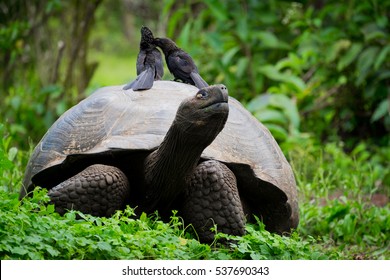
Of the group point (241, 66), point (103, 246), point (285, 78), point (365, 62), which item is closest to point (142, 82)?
point (103, 246)

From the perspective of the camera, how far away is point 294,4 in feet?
32.6

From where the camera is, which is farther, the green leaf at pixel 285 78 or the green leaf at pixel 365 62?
→ the green leaf at pixel 365 62

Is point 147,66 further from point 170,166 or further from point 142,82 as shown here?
point 170,166

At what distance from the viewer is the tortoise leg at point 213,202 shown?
4031 mm

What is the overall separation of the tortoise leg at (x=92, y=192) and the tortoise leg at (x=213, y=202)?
1.21 feet

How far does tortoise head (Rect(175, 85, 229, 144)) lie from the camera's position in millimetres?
3662

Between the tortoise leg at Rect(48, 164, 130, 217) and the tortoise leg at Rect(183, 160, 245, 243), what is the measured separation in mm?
369

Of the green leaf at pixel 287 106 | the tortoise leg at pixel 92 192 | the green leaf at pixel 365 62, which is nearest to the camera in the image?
the tortoise leg at pixel 92 192

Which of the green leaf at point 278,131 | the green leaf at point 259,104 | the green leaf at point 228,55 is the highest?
the green leaf at point 228,55

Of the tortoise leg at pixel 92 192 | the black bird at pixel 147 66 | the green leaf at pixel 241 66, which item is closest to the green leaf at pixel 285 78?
the green leaf at pixel 241 66

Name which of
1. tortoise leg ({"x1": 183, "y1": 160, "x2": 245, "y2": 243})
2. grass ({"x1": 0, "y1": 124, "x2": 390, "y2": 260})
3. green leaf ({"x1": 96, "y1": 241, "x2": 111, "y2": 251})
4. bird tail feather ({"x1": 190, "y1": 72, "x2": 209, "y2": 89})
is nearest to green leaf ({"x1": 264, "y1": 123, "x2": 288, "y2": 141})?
grass ({"x1": 0, "y1": 124, "x2": 390, "y2": 260})

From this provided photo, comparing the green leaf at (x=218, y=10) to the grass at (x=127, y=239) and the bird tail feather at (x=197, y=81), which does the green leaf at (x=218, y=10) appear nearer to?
the grass at (x=127, y=239)

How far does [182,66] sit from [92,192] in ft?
3.96
